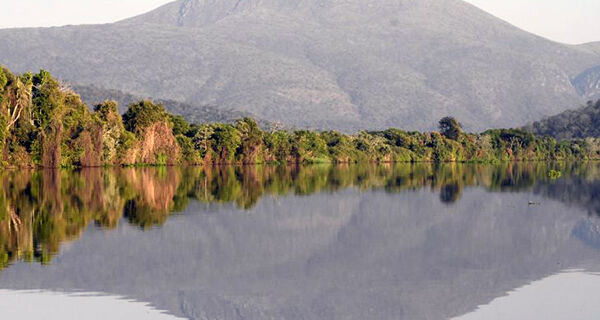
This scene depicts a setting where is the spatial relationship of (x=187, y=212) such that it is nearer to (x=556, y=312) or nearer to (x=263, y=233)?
(x=263, y=233)

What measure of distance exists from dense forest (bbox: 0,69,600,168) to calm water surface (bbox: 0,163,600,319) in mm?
36593

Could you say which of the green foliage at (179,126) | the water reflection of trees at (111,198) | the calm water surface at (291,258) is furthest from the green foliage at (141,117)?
the calm water surface at (291,258)

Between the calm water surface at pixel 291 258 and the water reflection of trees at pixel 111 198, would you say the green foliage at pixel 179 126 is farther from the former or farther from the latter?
the calm water surface at pixel 291 258

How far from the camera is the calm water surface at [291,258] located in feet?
60.8

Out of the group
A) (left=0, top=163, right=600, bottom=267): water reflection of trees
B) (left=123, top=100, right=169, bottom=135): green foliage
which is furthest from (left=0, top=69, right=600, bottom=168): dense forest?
(left=0, top=163, right=600, bottom=267): water reflection of trees

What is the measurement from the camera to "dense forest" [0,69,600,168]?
7856 centimetres

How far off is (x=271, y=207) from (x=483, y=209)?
9986 millimetres

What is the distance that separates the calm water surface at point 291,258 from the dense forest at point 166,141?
1441 inches

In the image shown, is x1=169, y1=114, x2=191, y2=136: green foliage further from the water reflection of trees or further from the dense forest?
the water reflection of trees

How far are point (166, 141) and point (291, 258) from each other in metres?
76.8

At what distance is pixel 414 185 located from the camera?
59.8 meters

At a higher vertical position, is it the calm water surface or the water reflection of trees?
the water reflection of trees

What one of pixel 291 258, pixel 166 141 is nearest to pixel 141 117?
pixel 166 141

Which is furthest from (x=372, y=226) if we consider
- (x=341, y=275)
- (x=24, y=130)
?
(x=24, y=130)
